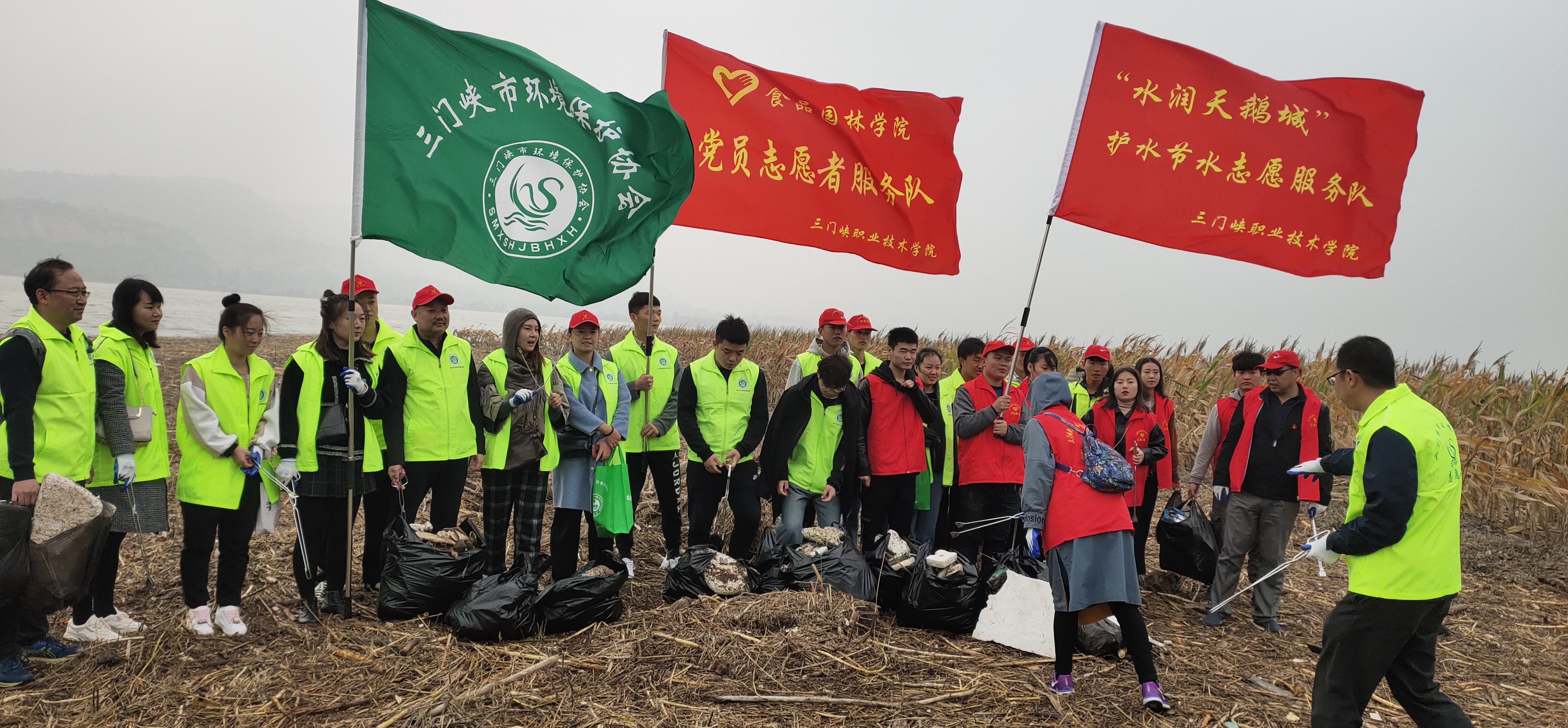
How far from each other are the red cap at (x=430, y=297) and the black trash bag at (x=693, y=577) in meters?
2.16

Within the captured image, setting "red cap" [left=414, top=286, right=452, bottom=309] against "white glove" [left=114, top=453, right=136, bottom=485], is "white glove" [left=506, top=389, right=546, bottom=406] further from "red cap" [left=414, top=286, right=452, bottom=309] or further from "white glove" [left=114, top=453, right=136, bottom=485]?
"white glove" [left=114, top=453, right=136, bottom=485]

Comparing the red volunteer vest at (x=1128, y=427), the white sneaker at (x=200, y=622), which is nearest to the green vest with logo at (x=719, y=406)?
the red volunteer vest at (x=1128, y=427)

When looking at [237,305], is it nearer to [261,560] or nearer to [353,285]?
[353,285]

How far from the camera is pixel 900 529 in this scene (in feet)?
19.9

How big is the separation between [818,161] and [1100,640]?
403cm

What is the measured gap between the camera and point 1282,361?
5727mm

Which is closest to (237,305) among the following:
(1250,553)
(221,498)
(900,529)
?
(221,498)

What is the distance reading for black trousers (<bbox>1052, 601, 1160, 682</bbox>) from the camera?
13.2 feet

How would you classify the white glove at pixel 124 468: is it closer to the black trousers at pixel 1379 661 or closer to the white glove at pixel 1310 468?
the black trousers at pixel 1379 661

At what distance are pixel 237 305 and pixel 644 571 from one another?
3.11 meters

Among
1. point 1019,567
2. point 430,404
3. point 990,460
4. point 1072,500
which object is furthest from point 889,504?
point 430,404

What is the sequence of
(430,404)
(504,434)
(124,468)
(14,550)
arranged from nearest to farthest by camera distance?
(14,550)
(124,468)
(430,404)
(504,434)

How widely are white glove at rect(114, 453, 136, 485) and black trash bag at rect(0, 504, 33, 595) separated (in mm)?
550

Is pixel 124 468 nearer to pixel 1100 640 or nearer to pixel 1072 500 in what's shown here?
pixel 1072 500
